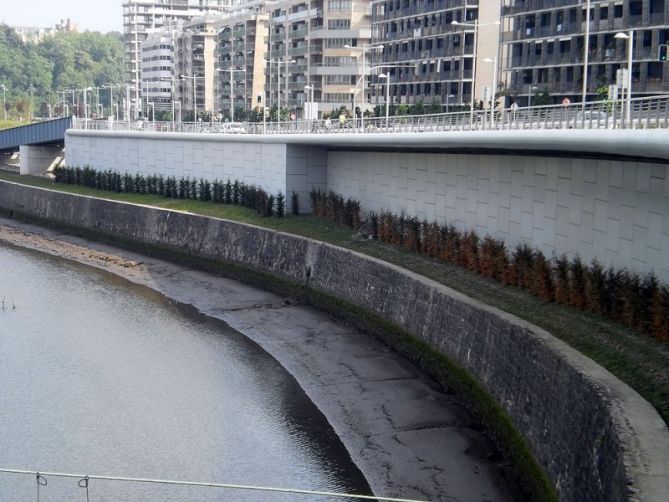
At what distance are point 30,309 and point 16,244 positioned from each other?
57.1ft

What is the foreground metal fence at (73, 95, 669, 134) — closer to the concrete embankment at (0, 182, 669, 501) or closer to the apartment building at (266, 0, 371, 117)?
the concrete embankment at (0, 182, 669, 501)

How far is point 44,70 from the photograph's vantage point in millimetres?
178000

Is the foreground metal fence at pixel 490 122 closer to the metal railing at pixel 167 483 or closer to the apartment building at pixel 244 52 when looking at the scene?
the metal railing at pixel 167 483

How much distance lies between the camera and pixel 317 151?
4459 centimetres

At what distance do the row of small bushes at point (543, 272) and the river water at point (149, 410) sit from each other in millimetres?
6474

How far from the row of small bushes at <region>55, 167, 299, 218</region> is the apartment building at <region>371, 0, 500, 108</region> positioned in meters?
17.8

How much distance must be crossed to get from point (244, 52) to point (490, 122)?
7740 cm

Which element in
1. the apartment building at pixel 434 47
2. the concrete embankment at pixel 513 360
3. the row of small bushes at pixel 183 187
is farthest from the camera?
the apartment building at pixel 434 47

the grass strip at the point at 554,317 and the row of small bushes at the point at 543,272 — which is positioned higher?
the row of small bushes at the point at 543,272

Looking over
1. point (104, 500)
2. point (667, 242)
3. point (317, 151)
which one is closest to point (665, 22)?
point (317, 151)

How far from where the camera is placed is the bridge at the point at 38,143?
71062 millimetres

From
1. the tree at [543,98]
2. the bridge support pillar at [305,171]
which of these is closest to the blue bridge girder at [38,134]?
the bridge support pillar at [305,171]

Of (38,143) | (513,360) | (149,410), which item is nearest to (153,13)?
(38,143)

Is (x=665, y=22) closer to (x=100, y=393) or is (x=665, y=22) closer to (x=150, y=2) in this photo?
(x=100, y=393)
